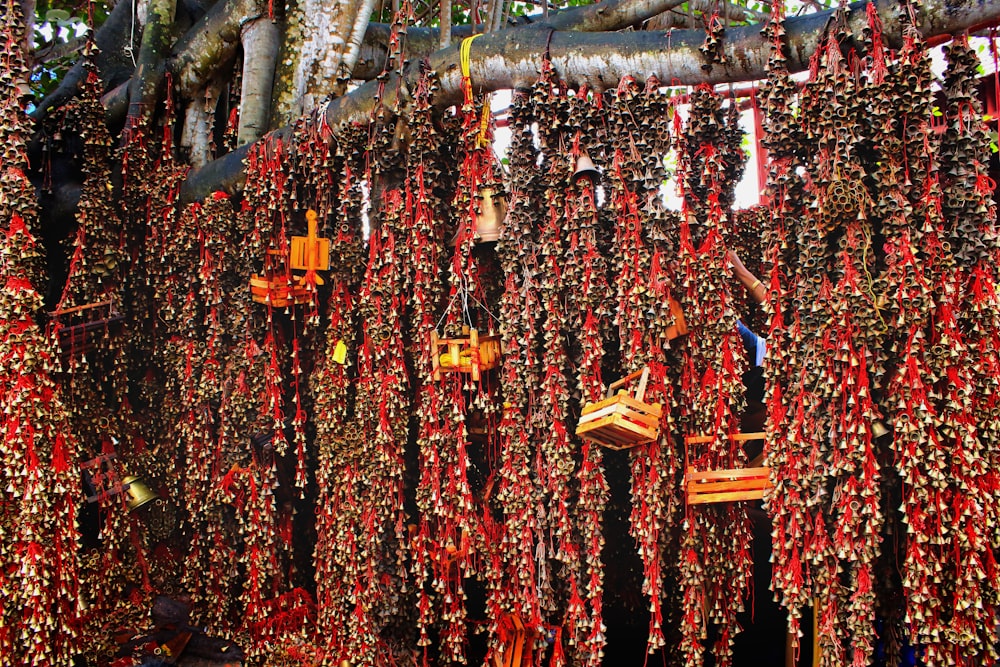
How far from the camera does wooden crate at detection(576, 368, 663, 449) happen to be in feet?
12.8

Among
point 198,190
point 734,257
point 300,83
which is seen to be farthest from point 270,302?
point 734,257

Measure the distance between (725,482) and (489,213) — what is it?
1.69 m

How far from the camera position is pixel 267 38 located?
621cm

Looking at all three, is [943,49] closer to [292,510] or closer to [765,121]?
[765,121]

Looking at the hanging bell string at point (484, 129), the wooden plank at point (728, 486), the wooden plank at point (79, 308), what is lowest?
the wooden plank at point (728, 486)

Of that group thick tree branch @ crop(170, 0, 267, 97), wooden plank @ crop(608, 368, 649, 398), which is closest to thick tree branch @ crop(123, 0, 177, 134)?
thick tree branch @ crop(170, 0, 267, 97)

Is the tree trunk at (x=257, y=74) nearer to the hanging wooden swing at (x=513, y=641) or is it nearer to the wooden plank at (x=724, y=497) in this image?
the hanging wooden swing at (x=513, y=641)

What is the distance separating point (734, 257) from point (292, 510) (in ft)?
9.20

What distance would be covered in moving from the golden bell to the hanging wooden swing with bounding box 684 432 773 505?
3215 mm

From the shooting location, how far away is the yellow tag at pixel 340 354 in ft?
16.4

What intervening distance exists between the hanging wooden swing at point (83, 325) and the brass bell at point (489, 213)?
2379 mm

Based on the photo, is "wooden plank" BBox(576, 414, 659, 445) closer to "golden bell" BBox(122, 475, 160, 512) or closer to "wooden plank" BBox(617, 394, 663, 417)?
"wooden plank" BBox(617, 394, 663, 417)

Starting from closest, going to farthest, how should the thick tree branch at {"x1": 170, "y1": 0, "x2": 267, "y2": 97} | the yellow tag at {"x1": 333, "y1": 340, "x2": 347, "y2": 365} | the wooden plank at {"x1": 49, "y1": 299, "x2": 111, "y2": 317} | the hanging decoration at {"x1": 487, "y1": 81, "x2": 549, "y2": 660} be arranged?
1. the hanging decoration at {"x1": 487, "y1": 81, "x2": 549, "y2": 660}
2. the yellow tag at {"x1": 333, "y1": 340, "x2": 347, "y2": 365}
3. the wooden plank at {"x1": 49, "y1": 299, "x2": 111, "y2": 317}
4. the thick tree branch at {"x1": 170, "y1": 0, "x2": 267, "y2": 97}

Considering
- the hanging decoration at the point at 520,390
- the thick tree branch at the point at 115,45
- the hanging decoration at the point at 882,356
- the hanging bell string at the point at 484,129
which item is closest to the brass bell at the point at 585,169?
the hanging decoration at the point at 520,390
